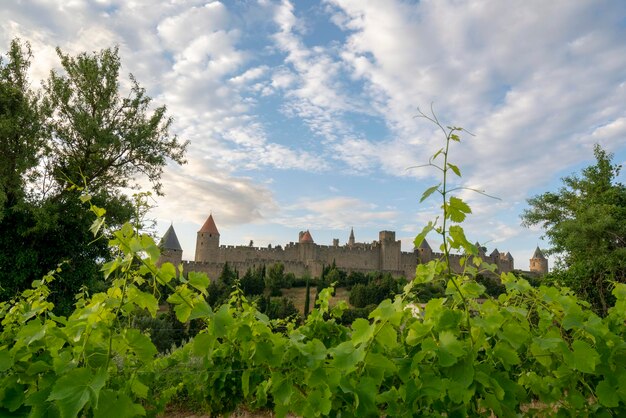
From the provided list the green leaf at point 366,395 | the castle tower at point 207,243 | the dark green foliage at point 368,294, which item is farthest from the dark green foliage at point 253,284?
the green leaf at point 366,395

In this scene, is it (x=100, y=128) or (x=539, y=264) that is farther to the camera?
(x=539, y=264)

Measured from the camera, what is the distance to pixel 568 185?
1847 centimetres

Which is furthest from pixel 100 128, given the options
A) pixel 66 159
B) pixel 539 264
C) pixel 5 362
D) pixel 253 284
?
pixel 539 264

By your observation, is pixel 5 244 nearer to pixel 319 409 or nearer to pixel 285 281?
pixel 319 409

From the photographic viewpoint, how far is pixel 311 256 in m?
54.2

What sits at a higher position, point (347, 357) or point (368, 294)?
point (368, 294)

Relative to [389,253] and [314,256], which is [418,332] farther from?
[389,253]

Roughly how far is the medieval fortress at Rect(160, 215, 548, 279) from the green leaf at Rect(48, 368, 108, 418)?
4558 centimetres

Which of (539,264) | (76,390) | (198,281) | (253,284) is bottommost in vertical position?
(76,390)

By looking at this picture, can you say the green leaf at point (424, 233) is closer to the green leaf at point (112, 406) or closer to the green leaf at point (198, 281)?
the green leaf at point (198, 281)

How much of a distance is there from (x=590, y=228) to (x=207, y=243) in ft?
141

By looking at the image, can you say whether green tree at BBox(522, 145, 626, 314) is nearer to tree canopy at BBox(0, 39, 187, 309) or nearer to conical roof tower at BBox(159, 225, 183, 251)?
tree canopy at BBox(0, 39, 187, 309)

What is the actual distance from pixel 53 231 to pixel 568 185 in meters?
20.3

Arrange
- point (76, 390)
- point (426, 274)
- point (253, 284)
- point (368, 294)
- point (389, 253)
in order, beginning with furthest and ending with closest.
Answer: point (389, 253) < point (253, 284) < point (368, 294) < point (426, 274) < point (76, 390)
